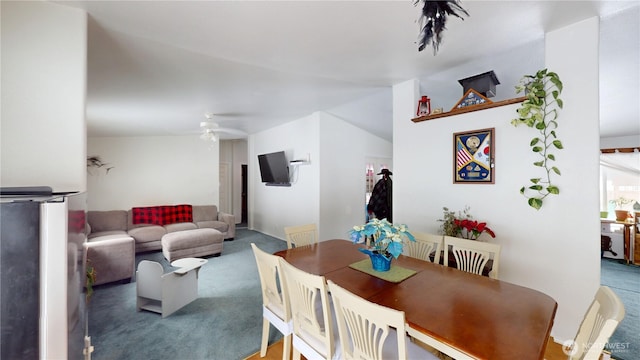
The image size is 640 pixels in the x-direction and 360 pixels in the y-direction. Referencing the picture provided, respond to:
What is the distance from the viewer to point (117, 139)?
212 inches

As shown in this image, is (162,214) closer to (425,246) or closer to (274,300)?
(274,300)

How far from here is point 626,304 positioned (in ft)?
8.73

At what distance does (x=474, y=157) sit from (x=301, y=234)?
6.32 ft

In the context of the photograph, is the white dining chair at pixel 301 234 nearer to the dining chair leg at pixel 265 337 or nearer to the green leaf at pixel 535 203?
the dining chair leg at pixel 265 337

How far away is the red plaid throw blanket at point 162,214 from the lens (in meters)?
5.05

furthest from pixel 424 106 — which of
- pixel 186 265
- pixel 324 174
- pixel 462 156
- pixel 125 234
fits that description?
pixel 125 234

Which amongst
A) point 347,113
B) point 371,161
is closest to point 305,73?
point 347,113

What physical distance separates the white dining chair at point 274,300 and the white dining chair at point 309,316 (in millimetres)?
88

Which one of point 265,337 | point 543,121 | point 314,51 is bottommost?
point 265,337

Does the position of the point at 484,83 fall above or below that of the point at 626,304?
above

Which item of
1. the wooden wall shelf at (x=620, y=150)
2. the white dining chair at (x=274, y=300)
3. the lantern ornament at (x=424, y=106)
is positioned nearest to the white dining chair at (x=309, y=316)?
the white dining chair at (x=274, y=300)

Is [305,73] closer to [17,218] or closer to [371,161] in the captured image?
[17,218]

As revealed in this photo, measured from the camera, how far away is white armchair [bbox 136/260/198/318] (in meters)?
2.51

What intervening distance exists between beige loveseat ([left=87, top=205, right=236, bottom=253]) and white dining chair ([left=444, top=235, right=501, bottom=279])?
422cm
